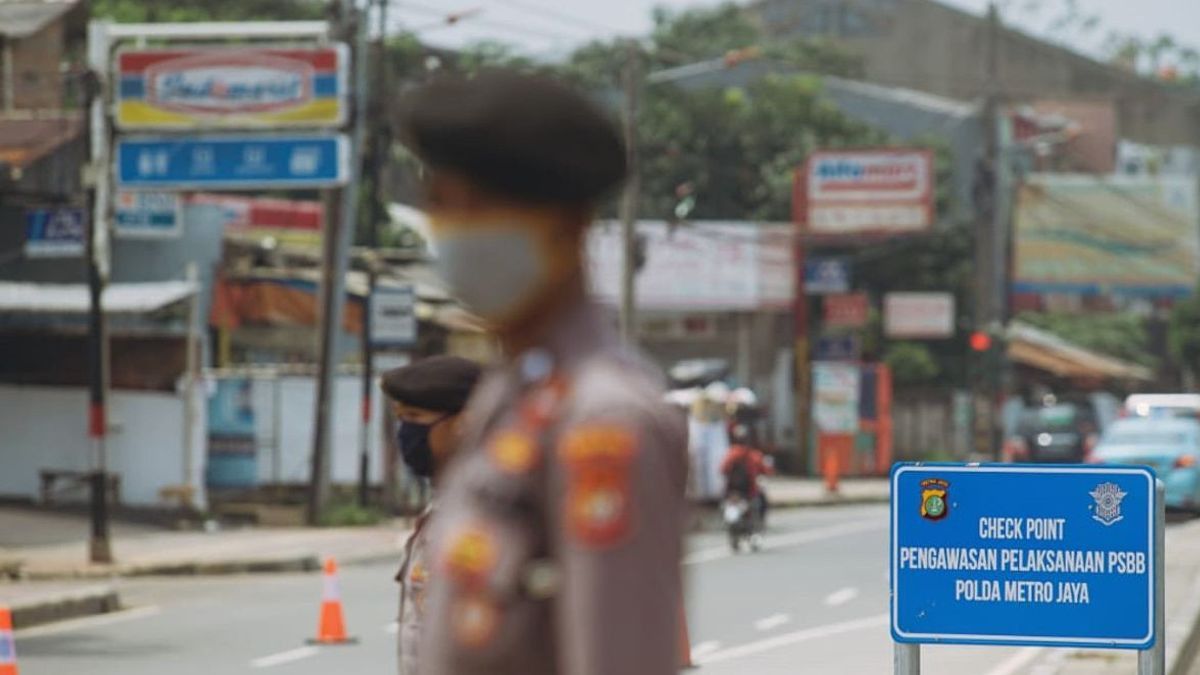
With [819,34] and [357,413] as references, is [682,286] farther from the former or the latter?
[819,34]

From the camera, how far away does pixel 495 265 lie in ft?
10.7

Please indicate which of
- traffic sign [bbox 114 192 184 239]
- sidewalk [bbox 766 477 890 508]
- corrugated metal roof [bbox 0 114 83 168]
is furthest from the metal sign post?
sidewalk [bbox 766 477 890 508]

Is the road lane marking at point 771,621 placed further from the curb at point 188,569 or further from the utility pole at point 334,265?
the utility pole at point 334,265

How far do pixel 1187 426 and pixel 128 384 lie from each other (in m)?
14.1

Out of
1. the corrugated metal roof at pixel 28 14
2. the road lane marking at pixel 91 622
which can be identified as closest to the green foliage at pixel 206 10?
the corrugated metal roof at pixel 28 14

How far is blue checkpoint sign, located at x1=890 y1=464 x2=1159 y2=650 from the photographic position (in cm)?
931

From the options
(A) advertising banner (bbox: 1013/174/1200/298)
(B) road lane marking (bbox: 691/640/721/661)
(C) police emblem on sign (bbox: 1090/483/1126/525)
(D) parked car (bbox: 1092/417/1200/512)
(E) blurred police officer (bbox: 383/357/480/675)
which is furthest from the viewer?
(A) advertising banner (bbox: 1013/174/1200/298)

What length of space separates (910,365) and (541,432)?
60147 mm

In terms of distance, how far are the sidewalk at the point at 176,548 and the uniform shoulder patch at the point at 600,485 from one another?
75.3ft

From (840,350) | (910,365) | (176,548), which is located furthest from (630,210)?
(910,365)

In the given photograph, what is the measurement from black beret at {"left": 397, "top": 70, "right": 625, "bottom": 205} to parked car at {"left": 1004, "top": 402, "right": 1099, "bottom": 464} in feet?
160

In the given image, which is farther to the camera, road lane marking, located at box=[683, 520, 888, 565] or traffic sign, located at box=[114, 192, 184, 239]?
traffic sign, located at box=[114, 192, 184, 239]

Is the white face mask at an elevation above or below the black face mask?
above

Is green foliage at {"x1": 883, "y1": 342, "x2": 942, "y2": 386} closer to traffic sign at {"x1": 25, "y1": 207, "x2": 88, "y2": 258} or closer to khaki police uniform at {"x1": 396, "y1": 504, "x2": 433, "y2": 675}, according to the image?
traffic sign at {"x1": 25, "y1": 207, "x2": 88, "y2": 258}
